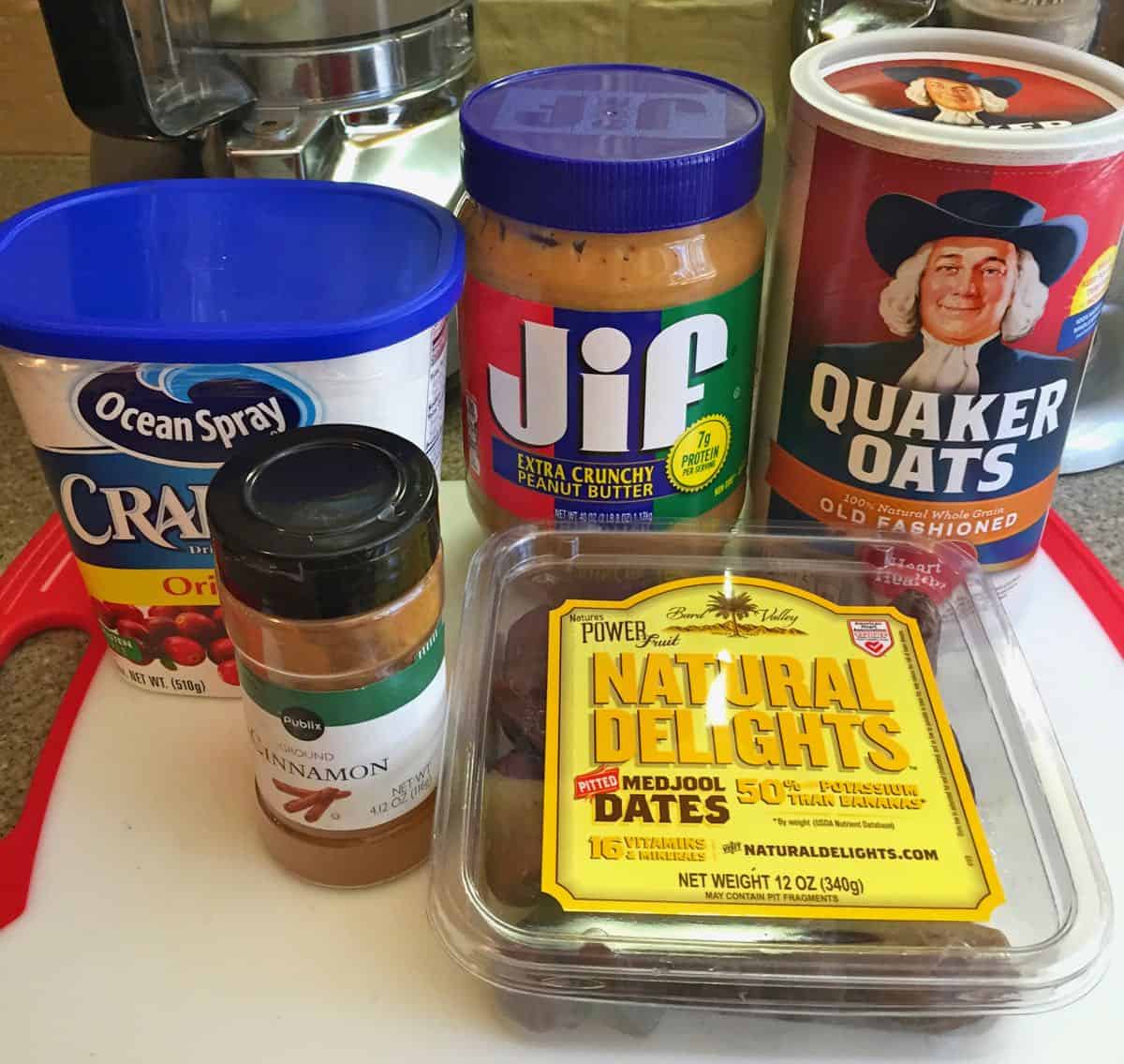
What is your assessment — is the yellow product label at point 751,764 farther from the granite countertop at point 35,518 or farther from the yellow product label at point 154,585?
the granite countertop at point 35,518

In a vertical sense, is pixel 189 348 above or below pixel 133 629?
above

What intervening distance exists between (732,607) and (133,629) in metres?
0.29

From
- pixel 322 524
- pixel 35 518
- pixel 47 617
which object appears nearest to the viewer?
pixel 322 524

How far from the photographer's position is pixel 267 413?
1.61 feet

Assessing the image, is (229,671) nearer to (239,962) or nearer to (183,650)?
(183,650)

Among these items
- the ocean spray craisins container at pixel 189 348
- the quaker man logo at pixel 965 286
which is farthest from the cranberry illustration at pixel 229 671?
the quaker man logo at pixel 965 286

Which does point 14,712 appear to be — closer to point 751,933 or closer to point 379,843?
point 379,843

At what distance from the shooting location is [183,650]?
572 mm

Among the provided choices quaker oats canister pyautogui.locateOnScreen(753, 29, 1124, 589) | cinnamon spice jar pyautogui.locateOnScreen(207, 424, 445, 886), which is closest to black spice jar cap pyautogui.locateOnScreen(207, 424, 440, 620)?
cinnamon spice jar pyautogui.locateOnScreen(207, 424, 445, 886)

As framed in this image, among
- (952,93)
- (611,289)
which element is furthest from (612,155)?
(952,93)

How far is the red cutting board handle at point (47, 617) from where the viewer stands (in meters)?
0.54

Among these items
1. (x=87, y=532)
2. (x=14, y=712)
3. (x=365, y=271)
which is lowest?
(x=14, y=712)

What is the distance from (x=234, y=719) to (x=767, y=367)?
334 millimetres

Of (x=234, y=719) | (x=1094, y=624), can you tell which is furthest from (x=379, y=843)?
(x=1094, y=624)
